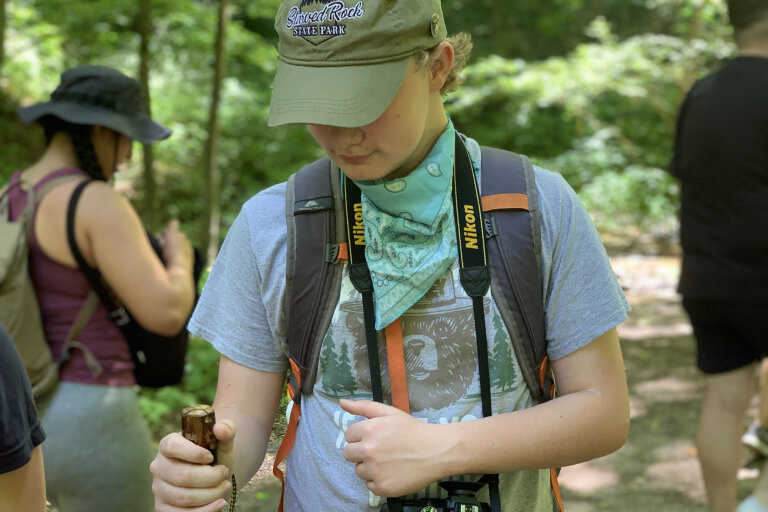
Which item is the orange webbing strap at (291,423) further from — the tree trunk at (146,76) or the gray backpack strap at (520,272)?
the tree trunk at (146,76)

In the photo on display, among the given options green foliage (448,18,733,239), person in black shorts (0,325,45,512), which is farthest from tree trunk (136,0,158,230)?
person in black shorts (0,325,45,512)

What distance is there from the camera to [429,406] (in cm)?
156

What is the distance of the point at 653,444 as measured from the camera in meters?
5.00

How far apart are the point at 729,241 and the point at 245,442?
95.1 inches

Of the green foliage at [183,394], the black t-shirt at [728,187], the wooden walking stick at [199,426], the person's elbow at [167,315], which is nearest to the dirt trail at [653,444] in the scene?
the black t-shirt at [728,187]

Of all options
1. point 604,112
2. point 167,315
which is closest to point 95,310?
point 167,315

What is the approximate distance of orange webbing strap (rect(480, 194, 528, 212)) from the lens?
155cm

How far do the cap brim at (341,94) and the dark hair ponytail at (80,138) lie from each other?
1.64 m

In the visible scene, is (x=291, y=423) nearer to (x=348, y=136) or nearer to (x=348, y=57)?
(x=348, y=136)

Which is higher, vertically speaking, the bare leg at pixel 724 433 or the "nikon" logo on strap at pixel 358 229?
the "nikon" logo on strap at pixel 358 229

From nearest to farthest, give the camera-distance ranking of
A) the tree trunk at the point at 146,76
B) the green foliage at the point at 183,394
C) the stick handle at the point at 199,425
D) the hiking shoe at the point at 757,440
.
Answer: the stick handle at the point at 199,425, the hiking shoe at the point at 757,440, the green foliage at the point at 183,394, the tree trunk at the point at 146,76

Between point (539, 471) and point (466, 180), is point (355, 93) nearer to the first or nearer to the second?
point (466, 180)

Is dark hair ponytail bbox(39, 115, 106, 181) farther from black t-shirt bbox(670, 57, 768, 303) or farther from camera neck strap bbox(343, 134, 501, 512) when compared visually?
black t-shirt bbox(670, 57, 768, 303)

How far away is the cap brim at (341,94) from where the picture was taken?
141 cm
